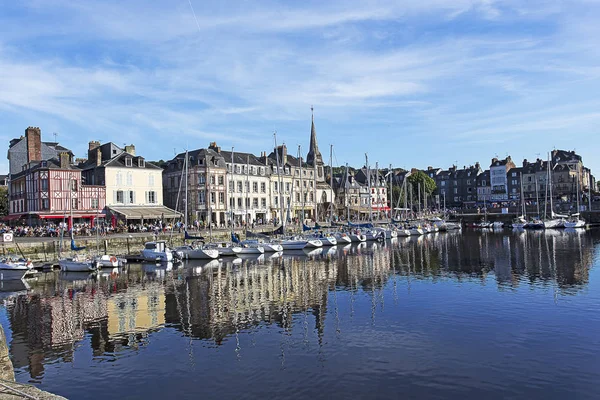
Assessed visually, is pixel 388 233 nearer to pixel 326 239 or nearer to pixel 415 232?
pixel 415 232

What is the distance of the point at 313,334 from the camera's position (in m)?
18.9

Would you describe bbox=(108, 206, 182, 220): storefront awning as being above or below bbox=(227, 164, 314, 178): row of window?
below

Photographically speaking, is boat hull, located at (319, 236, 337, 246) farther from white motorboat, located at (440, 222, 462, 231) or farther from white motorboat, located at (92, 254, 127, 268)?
white motorboat, located at (440, 222, 462, 231)

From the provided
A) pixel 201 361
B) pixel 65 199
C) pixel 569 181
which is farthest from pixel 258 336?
pixel 569 181

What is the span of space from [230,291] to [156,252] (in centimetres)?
1783

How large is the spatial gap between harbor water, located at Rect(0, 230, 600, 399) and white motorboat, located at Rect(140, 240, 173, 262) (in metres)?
8.17

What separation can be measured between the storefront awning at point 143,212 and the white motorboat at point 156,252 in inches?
451

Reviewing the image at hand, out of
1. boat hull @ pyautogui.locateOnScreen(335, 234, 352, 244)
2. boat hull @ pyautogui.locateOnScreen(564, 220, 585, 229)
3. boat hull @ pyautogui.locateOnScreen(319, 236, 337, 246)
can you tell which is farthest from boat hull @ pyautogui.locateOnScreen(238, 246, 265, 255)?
boat hull @ pyautogui.locateOnScreen(564, 220, 585, 229)

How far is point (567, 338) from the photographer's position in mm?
17594

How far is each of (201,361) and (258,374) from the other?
2292mm

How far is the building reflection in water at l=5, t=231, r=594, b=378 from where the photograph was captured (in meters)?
19.4

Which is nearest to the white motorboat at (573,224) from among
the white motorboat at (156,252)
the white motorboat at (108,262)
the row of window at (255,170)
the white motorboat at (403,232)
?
the white motorboat at (403,232)

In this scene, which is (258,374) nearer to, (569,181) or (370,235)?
(370,235)

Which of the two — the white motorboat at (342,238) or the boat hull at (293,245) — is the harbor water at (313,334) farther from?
the white motorboat at (342,238)
